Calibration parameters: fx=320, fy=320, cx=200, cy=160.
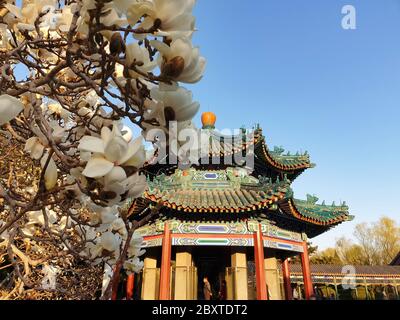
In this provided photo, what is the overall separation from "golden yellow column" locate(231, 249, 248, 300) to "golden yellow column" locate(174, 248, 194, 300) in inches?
46.9

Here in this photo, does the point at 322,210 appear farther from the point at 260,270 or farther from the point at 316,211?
the point at 260,270

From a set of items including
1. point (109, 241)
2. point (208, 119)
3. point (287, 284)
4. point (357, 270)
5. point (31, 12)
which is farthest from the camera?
point (357, 270)

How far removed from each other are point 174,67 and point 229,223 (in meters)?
8.26

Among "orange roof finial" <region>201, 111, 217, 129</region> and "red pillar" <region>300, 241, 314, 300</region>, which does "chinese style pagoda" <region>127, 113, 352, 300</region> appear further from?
"orange roof finial" <region>201, 111, 217, 129</region>

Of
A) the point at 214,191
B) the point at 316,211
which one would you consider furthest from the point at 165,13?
the point at 316,211

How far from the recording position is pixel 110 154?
77 cm

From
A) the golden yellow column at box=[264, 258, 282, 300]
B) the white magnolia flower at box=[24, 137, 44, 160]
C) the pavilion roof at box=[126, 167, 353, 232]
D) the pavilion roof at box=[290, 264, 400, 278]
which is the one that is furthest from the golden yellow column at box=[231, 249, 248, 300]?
the white magnolia flower at box=[24, 137, 44, 160]

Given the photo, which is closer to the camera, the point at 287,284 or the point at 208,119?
the point at 287,284

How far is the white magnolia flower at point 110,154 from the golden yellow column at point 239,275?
8528 mm

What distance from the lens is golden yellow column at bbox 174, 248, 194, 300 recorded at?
859cm

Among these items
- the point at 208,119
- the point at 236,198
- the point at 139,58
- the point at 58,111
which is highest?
the point at 208,119

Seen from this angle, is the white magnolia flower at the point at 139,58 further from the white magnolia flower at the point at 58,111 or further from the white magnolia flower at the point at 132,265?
the white magnolia flower at the point at 58,111
